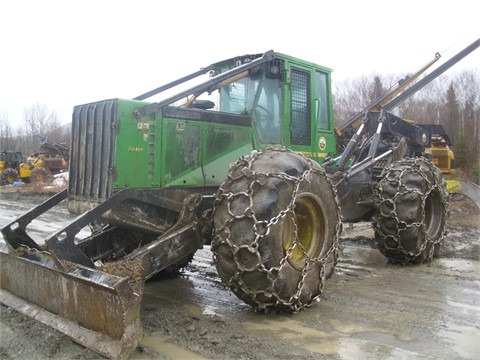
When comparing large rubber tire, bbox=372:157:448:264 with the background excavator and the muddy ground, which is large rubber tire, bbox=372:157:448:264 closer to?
the muddy ground

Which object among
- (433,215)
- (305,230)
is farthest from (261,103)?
(433,215)

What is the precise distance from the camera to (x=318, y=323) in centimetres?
418

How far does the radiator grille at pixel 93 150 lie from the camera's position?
448 centimetres

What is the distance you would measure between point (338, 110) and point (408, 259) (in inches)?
1388

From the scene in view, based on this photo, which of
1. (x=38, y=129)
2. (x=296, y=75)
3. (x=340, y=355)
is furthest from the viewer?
(x=38, y=129)

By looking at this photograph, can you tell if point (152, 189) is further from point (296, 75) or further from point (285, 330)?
point (296, 75)

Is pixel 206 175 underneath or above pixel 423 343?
above

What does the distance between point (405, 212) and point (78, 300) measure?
4.30 meters

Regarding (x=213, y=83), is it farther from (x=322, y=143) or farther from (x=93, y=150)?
(x=322, y=143)

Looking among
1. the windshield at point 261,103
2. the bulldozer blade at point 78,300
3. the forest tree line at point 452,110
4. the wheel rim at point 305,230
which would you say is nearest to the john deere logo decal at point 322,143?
the windshield at point 261,103

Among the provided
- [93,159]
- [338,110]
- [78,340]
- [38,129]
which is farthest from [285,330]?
[38,129]

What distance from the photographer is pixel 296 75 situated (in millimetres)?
5820

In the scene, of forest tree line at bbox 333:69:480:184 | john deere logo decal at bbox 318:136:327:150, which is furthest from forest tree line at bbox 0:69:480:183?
john deere logo decal at bbox 318:136:327:150

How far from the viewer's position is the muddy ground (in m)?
3.58
